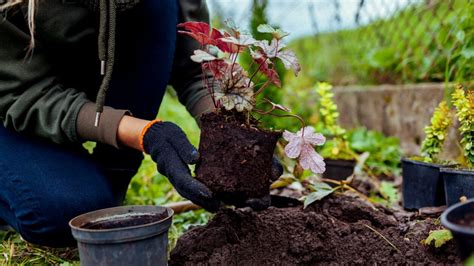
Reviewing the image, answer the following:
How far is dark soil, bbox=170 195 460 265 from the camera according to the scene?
164cm

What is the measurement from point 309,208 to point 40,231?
92cm

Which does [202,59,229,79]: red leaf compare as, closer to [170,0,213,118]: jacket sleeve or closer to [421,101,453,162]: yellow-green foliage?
[170,0,213,118]: jacket sleeve

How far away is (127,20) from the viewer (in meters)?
1.96

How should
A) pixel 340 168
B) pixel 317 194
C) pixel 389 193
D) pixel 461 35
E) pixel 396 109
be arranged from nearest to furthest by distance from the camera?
pixel 317 194 < pixel 461 35 < pixel 389 193 < pixel 340 168 < pixel 396 109

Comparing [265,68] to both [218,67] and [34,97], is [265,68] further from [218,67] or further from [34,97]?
[34,97]


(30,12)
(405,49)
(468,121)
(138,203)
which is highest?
(405,49)

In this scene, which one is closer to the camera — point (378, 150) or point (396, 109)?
point (378, 150)

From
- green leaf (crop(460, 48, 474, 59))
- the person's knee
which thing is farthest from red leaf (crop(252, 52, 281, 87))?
green leaf (crop(460, 48, 474, 59))

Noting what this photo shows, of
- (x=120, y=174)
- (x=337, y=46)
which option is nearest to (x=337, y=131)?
(x=120, y=174)

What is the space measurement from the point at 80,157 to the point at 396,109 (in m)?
2.21

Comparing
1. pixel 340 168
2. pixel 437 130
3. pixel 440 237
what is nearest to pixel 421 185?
pixel 437 130

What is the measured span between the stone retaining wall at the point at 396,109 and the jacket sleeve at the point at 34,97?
1.83 meters

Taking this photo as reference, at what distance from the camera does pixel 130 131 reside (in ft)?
5.50

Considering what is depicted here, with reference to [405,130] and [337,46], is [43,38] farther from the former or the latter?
[337,46]
